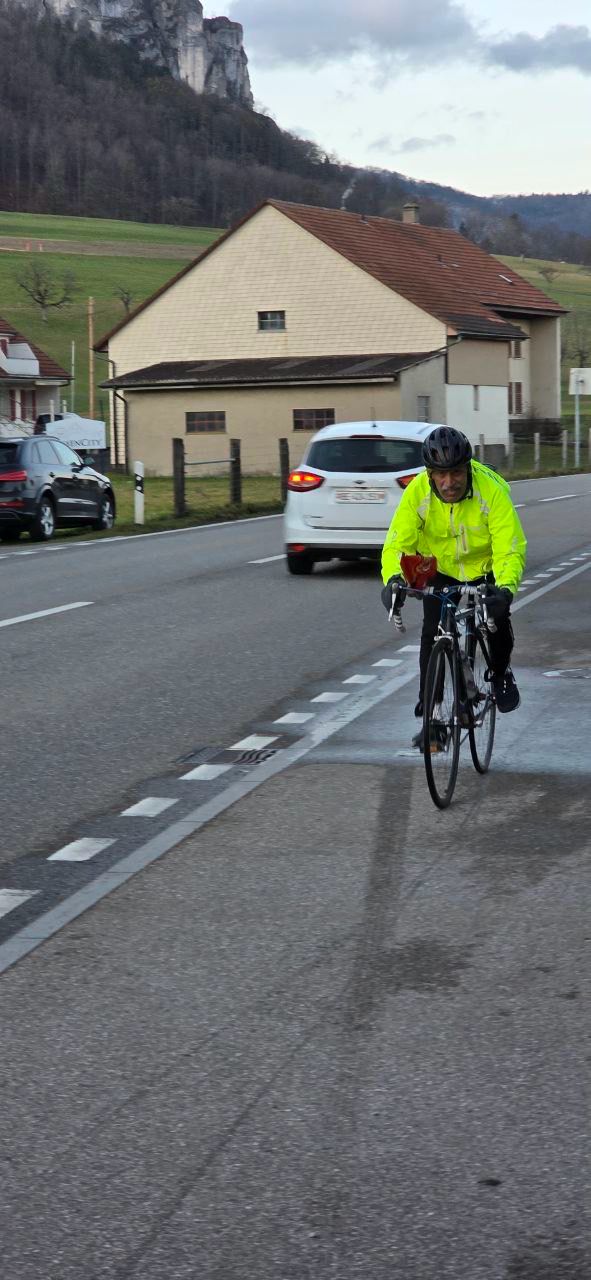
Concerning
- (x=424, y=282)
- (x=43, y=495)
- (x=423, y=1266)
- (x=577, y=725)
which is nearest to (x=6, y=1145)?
(x=423, y=1266)

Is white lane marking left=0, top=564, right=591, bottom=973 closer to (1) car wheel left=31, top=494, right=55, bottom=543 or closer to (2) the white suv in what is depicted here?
(2) the white suv

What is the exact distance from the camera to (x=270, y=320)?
2454 inches

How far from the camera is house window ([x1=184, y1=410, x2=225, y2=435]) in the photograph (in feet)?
195

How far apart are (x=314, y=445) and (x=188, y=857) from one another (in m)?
13.1

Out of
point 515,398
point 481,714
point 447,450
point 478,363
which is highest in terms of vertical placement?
point 478,363

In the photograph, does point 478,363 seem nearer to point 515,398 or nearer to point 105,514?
point 515,398

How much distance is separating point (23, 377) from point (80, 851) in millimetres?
72169

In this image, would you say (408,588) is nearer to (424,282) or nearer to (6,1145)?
(6,1145)

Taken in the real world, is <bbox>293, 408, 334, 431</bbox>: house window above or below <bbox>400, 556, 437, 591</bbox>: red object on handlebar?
above

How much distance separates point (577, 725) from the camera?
979cm

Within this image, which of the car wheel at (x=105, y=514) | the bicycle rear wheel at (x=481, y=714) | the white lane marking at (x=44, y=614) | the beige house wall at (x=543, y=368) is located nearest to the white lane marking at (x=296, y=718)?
the bicycle rear wheel at (x=481, y=714)

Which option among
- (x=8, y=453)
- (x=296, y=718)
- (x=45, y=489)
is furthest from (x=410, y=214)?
(x=296, y=718)

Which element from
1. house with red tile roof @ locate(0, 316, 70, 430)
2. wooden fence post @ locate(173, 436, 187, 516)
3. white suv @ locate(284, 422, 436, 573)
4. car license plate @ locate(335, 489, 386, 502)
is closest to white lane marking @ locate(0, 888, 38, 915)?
white suv @ locate(284, 422, 436, 573)

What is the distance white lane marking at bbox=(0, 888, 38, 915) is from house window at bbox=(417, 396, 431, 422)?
174ft
